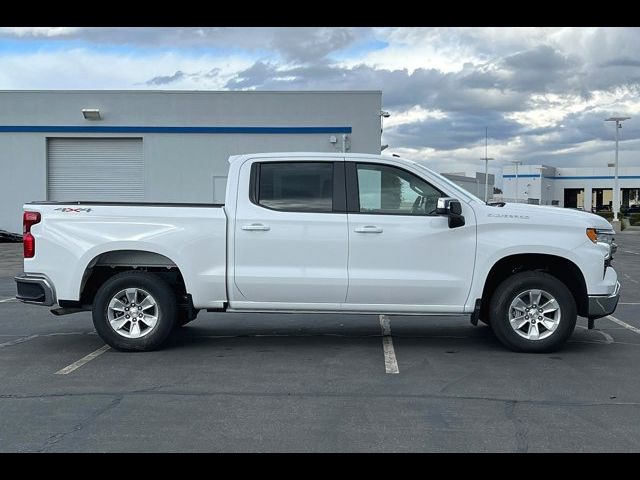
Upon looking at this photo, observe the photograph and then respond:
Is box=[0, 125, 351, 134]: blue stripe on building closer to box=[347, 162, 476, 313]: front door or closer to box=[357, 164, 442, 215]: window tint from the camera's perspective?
box=[357, 164, 442, 215]: window tint

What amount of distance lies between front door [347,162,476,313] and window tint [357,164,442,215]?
0.09m

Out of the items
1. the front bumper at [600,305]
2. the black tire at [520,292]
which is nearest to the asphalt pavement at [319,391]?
the black tire at [520,292]

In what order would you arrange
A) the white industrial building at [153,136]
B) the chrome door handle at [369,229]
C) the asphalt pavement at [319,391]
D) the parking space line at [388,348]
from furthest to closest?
the white industrial building at [153,136] < the chrome door handle at [369,229] < the parking space line at [388,348] < the asphalt pavement at [319,391]

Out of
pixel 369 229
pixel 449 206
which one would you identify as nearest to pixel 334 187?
pixel 369 229

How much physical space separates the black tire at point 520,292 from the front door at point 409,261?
1.30 feet

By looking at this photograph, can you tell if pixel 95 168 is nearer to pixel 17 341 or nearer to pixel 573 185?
pixel 17 341

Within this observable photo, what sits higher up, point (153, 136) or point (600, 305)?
point (153, 136)

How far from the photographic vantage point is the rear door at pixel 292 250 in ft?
23.6

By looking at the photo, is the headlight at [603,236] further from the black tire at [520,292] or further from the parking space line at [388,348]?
the parking space line at [388,348]

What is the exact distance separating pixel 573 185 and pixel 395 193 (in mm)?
82945

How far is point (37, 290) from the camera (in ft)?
24.1

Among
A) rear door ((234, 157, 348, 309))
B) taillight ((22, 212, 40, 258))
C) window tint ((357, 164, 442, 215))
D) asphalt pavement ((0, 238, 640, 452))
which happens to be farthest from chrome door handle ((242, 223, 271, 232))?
taillight ((22, 212, 40, 258))

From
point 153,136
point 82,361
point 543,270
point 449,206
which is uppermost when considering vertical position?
point 153,136

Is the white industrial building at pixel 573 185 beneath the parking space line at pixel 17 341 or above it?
above
